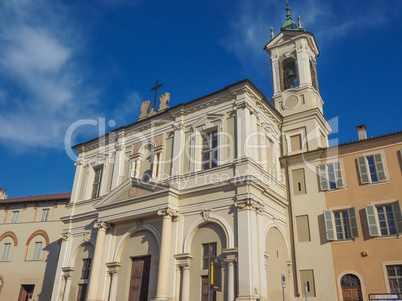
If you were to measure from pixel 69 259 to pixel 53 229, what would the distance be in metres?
12.1

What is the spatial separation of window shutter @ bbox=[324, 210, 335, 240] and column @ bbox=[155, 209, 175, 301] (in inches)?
326

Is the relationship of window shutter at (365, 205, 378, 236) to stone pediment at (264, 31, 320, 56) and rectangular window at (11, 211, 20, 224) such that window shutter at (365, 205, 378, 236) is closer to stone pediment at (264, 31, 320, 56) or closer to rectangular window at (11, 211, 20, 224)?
stone pediment at (264, 31, 320, 56)

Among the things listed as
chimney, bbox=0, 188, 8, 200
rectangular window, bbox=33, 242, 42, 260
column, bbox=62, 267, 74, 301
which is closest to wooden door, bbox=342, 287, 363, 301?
column, bbox=62, 267, 74, 301

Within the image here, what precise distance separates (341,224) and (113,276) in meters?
12.8

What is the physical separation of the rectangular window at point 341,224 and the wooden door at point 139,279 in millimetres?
9835

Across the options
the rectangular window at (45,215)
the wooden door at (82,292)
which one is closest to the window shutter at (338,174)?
the wooden door at (82,292)

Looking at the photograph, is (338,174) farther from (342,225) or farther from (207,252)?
(207,252)

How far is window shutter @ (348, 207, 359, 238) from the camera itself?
1953 cm

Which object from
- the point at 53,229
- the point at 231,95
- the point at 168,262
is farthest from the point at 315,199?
the point at 53,229

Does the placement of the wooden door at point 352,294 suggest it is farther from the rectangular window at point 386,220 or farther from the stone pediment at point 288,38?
the stone pediment at point 288,38

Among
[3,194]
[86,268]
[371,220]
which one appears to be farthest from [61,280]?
[3,194]

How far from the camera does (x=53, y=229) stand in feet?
114

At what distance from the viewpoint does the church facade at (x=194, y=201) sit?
17.9 m

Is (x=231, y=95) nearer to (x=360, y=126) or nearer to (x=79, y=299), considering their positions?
(x=360, y=126)
